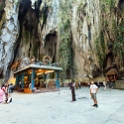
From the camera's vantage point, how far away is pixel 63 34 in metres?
26.7

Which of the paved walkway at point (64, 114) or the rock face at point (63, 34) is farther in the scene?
the rock face at point (63, 34)

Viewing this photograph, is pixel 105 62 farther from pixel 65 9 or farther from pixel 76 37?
pixel 65 9

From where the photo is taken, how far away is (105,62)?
2316 cm

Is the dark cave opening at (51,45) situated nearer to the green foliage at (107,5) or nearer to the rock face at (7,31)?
the rock face at (7,31)

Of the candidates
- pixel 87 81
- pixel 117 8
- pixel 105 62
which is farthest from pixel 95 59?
pixel 117 8

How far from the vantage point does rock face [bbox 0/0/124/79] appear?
19891 millimetres

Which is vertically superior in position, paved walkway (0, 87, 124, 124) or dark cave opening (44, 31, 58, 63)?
dark cave opening (44, 31, 58, 63)

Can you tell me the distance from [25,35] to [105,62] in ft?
50.1

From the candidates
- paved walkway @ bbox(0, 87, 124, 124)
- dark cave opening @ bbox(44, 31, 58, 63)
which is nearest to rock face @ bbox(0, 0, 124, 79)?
dark cave opening @ bbox(44, 31, 58, 63)

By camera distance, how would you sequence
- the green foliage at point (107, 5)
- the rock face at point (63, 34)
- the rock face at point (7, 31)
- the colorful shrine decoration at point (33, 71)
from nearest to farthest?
the colorful shrine decoration at point (33, 71)
the green foliage at point (107, 5)
the rock face at point (7, 31)
the rock face at point (63, 34)

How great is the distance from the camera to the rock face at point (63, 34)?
1989 cm

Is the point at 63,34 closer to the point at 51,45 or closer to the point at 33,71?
the point at 51,45

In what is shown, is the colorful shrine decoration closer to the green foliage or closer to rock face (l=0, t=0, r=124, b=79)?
rock face (l=0, t=0, r=124, b=79)

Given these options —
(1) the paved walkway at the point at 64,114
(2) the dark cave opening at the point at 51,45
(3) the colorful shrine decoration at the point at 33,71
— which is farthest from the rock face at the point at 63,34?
(1) the paved walkway at the point at 64,114
